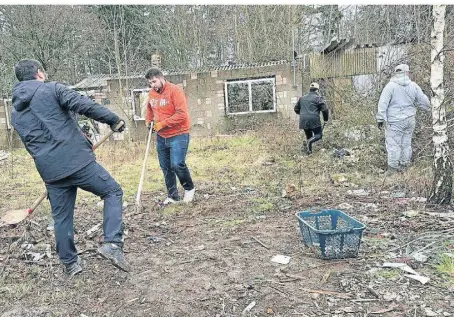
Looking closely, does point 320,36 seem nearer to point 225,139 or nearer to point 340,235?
point 225,139

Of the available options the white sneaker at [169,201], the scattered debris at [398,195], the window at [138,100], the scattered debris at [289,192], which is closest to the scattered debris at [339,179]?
the scattered debris at [289,192]

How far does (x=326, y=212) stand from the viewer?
4.19m

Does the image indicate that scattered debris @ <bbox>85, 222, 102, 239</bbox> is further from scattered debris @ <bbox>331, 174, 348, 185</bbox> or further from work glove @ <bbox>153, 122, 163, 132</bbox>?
scattered debris @ <bbox>331, 174, 348, 185</bbox>

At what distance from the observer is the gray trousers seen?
6.51 metres

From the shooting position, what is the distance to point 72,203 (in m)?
3.61

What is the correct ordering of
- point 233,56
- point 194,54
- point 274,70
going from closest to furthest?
point 274,70 → point 194,54 → point 233,56

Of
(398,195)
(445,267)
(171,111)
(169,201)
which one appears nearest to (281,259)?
(445,267)

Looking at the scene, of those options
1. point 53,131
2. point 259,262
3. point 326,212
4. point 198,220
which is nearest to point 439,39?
point 326,212

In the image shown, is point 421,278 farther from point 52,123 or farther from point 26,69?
point 26,69

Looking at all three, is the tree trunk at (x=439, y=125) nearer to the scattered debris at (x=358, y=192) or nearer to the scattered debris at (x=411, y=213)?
the scattered debris at (x=411, y=213)

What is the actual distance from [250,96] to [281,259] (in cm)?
1208

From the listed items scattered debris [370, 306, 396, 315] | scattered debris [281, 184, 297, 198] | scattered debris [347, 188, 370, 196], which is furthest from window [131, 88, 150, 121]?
scattered debris [370, 306, 396, 315]

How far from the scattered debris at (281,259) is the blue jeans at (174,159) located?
2309 mm

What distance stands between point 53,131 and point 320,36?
60.1 feet
